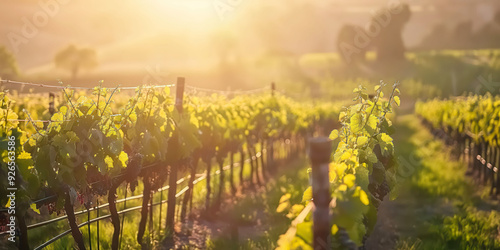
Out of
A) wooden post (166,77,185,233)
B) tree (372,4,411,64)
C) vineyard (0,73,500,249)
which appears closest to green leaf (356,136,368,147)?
vineyard (0,73,500,249)

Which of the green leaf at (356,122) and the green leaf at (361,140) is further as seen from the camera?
the green leaf at (356,122)

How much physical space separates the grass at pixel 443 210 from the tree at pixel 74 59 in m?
69.6

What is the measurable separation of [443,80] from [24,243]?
7443cm

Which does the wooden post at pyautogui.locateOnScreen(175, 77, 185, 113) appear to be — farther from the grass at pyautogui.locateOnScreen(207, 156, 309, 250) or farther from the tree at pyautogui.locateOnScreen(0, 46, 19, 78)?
the tree at pyautogui.locateOnScreen(0, 46, 19, 78)

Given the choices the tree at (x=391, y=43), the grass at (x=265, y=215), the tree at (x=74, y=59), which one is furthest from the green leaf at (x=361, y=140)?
the tree at (x=391, y=43)

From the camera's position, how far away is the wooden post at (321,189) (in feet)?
9.86

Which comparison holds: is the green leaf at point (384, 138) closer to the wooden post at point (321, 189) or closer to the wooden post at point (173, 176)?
the wooden post at point (321, 189)

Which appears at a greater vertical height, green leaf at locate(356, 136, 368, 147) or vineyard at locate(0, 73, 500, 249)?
green leaf at locate(356, 136, 368, 147)

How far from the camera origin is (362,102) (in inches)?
211

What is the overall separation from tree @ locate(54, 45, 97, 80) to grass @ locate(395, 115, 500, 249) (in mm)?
69583

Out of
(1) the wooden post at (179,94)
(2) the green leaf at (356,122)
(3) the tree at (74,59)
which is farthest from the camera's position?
(3) the tree at (74,59)

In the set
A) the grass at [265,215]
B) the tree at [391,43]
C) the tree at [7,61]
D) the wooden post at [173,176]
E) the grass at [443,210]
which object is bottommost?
the grass at [265,215]

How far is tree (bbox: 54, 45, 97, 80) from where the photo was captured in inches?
3051

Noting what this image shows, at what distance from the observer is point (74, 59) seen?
79.0 meters
